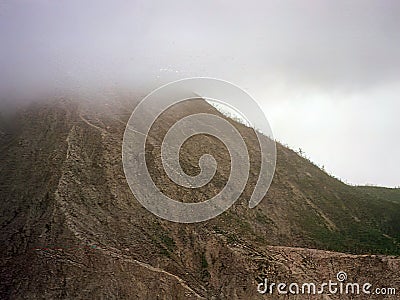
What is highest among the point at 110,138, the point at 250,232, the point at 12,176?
the point at 110,138

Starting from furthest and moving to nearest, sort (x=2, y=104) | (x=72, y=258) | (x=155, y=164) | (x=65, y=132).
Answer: (x=2, y=104), (x=65, y=132), (x=155, y=164), (x=72, y=258)

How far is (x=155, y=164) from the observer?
21.9m

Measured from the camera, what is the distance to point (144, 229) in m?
18.4

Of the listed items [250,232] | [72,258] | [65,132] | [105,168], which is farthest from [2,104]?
Result: [250,232]

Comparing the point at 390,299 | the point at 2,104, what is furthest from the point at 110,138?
the point at 390,299

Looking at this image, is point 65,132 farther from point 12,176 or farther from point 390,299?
point 390,299

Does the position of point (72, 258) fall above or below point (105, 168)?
below

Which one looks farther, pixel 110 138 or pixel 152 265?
pixel 110 138

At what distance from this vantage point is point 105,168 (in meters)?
21.2

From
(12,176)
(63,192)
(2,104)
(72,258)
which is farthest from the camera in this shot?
(2,104)

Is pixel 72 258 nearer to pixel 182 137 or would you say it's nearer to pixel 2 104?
pixel 182 137

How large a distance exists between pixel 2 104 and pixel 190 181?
45.2 feet

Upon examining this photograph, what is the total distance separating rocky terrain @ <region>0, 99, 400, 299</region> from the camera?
51.2 ft

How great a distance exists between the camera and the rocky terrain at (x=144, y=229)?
15609 millimetres
